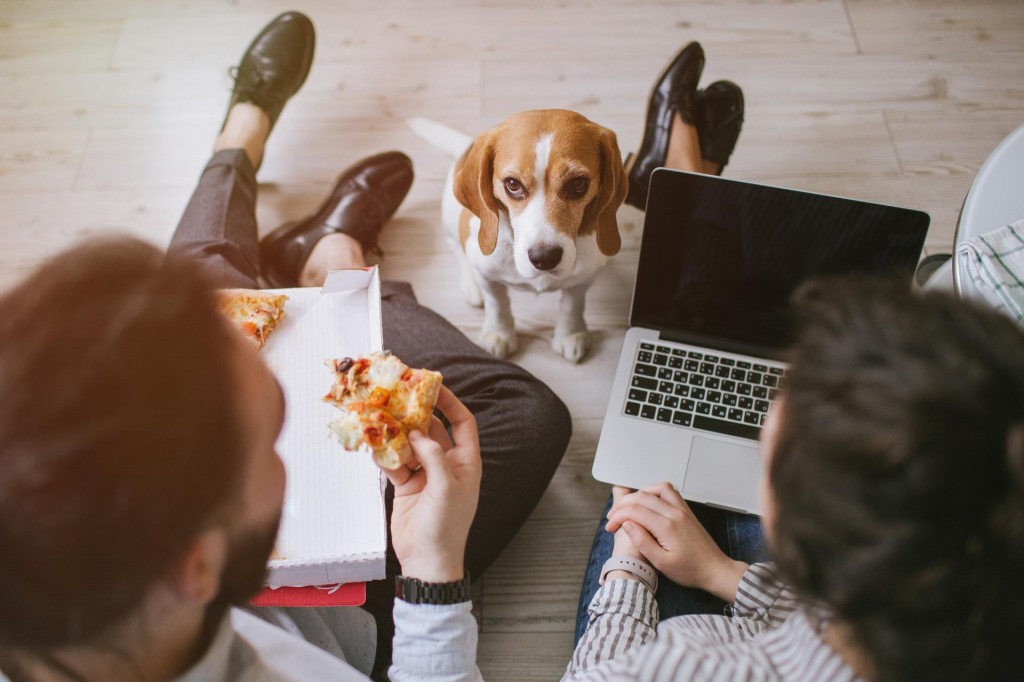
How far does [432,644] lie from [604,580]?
0.33 m

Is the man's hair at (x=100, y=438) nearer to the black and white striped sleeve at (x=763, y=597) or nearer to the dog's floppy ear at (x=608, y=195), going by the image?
the black and white striped sleeve at (x=763, y=597)

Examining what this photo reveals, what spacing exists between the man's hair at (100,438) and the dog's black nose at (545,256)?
780 millimetres

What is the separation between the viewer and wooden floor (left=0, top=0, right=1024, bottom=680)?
6.31 feet

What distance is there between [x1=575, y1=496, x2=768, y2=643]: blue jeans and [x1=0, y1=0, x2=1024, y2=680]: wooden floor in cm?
57

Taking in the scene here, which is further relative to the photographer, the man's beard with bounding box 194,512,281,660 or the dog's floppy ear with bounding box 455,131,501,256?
the dog's floppy ear with bounding box 455,131,501,256

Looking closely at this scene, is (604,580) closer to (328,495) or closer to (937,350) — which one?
(328,495)

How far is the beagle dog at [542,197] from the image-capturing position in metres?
1.25

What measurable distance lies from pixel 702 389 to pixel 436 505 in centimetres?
66

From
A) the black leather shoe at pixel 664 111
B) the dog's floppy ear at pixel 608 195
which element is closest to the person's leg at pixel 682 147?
the black leather shoe at pixel 664 111

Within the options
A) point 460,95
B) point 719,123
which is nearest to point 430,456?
Answer: point 719,123

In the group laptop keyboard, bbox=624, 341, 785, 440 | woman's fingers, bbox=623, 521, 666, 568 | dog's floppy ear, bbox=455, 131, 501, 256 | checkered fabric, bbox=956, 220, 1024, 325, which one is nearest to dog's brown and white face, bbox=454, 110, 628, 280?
dog's floppy ear, bbox=455, 131, 501, 256

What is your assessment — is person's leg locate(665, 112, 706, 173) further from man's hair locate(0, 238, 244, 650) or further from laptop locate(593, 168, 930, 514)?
man's hair locate(0, 238, 244, 650)

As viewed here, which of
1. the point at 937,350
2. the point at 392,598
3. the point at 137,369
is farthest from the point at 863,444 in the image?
the point at 392,598

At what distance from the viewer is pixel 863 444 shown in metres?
0.52
